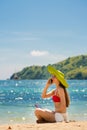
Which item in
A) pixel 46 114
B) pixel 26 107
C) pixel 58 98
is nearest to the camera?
pixel 58 98

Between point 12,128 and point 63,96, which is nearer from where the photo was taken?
point 12,128

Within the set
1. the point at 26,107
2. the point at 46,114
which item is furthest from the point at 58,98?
the point at 26,107

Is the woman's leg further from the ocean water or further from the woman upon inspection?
the ocean water

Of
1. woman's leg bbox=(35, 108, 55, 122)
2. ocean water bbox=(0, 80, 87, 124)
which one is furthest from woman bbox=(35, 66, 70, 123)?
ocean water bbox=(0, 80, 87, 124)

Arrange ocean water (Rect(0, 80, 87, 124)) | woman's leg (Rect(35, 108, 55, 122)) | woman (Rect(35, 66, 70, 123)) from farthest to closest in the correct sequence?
ocean water (Rect(0, 80, 87, 124)) < woman's leg (Rect(35, 108, 55, 122)) < woman (Rect(35, 66, 70, 123))

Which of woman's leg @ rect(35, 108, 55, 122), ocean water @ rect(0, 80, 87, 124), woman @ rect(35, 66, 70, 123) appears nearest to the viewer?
woman @ rect(35, 66, 70, 123)

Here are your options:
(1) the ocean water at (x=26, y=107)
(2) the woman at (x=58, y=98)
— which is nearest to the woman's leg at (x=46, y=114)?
(2) the woman at (x=58, y=98)

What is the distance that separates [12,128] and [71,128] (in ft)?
4.62

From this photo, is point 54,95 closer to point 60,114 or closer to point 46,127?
point 60,114

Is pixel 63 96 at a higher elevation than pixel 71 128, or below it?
higher

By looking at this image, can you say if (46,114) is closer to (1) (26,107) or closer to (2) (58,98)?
(2) (58,98)

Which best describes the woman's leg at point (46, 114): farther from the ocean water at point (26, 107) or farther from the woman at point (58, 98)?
the ocean water at point (26, 107)

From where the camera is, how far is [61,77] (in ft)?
33.5

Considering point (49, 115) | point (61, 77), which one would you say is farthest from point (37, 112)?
point (61, 77)
